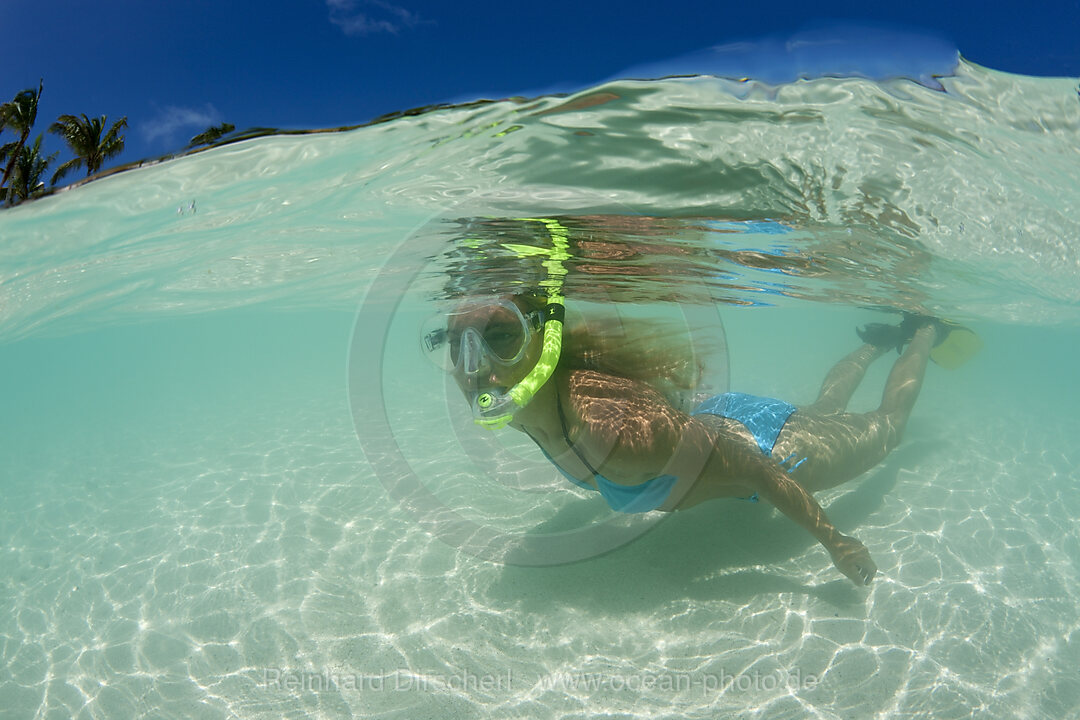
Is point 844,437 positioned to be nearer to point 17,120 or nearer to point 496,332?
point 496,332

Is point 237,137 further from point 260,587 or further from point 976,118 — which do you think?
point 976,118

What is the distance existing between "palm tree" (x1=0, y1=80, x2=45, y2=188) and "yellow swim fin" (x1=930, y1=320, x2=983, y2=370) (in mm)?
17028

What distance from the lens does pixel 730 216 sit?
8.36 meters

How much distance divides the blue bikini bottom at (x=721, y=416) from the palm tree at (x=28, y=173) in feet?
32.7

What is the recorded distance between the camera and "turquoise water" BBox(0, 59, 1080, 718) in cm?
463

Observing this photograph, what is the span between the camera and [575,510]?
7.05 m

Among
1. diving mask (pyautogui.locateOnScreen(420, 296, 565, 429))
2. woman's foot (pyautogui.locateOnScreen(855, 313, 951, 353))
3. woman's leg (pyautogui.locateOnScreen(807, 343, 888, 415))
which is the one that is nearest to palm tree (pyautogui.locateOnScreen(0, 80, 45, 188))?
diving mask (pyautogui.locateOnScreen(420, 296, 565, 429))

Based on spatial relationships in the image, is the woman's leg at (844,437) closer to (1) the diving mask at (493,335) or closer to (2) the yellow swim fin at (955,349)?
(1) the diving mask at (493,335)

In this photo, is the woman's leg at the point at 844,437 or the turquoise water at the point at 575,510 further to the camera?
the woman's leg at the point at 844,437

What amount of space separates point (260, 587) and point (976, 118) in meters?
9.88

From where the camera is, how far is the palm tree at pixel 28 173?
8.68 m

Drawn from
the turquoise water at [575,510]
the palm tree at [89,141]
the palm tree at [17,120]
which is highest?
the palm tree at [17,120]

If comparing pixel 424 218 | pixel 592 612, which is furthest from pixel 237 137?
pixel 592 612

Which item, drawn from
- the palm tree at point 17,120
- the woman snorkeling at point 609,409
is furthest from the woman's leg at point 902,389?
the palm tree at point 17,120
